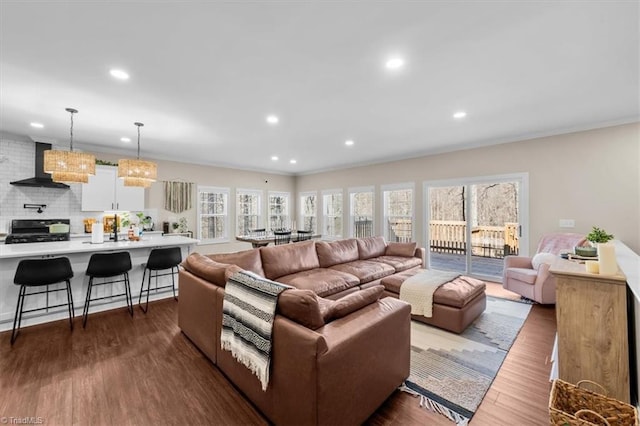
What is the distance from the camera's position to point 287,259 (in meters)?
3.77

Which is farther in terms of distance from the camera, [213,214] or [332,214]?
[332,214]

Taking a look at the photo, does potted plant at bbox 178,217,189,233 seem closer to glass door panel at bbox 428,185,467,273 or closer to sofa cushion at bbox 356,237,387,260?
sofa cushion at bbox 356,237,387,260

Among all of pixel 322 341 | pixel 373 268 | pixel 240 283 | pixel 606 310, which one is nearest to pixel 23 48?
pixel 240 283

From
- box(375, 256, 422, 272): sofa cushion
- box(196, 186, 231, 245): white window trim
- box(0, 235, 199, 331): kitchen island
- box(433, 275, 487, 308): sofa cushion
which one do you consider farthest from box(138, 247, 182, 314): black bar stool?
box(433, 275, 487, 308): sofa cushion

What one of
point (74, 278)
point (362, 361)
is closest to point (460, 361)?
point (362, 361)

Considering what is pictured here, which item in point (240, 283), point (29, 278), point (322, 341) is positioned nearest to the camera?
point (322, 341)

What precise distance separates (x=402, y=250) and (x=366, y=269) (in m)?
1.42

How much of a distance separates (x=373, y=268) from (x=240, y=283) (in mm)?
2695

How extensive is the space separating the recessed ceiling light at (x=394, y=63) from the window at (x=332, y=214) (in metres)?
5.33

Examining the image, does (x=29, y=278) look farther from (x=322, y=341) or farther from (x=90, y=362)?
(x=322, y=341)

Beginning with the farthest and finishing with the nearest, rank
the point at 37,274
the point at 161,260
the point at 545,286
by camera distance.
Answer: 1. the point at 161,260
2. the point at 545,286
3. the point at 37,274

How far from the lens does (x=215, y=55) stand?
2.32 m

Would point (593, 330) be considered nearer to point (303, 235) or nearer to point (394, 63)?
point (394, 63)

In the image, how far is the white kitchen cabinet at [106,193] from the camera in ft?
17.0
